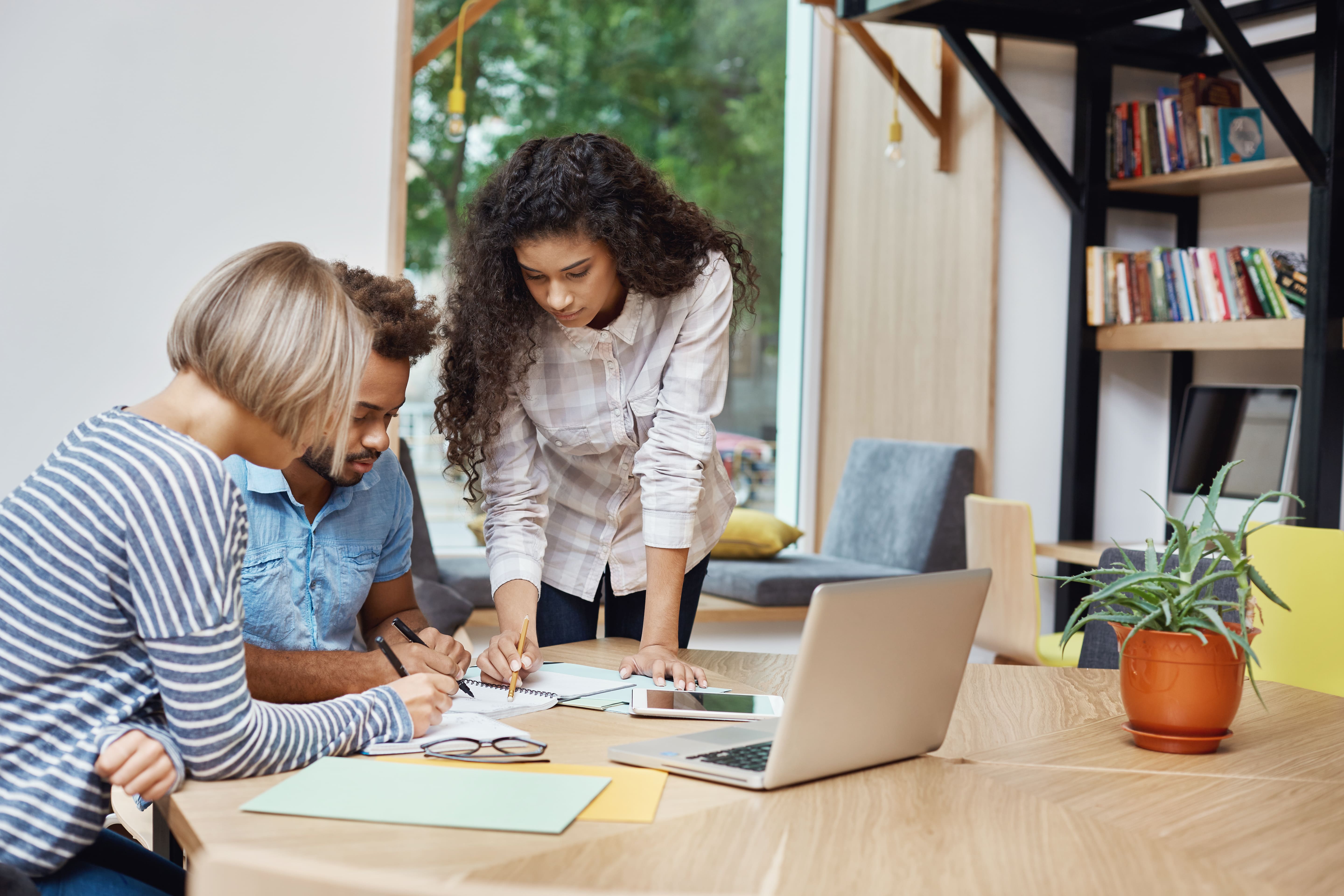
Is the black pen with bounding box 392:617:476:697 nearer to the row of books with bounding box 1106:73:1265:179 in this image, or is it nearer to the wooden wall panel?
the wooden wall panel

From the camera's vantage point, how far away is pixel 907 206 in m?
4.20

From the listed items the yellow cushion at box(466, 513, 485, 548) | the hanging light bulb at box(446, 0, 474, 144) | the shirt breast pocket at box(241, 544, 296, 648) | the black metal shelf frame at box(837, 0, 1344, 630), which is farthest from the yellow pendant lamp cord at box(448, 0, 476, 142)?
the shirt breast pocket at box(241, 544, 296, 648)

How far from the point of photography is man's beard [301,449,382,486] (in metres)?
1.58

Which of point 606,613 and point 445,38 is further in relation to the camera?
point 445,38

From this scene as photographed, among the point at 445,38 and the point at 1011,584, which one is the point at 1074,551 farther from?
the point at 445,38

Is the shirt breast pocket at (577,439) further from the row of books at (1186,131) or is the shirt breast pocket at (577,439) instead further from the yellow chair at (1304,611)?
the row of books at (1186,131)

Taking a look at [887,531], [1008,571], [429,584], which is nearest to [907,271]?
[887,531]

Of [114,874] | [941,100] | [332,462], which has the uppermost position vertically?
[941,100]

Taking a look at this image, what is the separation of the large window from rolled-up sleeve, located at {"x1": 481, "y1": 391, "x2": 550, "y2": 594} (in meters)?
2.29

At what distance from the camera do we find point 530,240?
5.51 feet

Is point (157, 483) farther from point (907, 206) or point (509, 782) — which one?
point (907, 206)

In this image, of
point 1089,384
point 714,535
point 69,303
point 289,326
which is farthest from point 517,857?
point 1089,384

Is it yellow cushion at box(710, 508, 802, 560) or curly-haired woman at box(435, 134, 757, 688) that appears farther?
yellow cushion at box(710, 508, 802, 560)

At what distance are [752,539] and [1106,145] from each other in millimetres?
1654
